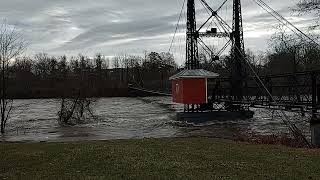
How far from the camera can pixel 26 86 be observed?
102438mm

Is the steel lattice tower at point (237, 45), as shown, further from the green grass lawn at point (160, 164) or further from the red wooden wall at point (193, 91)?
the green grass lawn at point (160, 164)

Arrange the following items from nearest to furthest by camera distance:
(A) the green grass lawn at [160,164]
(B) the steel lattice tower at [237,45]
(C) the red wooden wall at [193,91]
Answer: (A) the green grass lawn at [160,164] → (C) the red wooden wall at [193,91] → (B) the steel lattice tower at [237,45]

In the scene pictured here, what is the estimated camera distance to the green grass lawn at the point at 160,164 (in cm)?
903

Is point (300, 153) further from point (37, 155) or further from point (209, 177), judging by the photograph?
point (37, 155)

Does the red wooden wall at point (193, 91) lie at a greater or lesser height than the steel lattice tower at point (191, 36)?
lesser

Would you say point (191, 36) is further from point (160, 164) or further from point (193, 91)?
point (160, 164)

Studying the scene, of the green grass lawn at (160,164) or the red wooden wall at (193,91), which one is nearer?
the green grass lawn at (160,164)

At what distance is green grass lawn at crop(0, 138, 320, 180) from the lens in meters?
9.03

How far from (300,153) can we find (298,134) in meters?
6.84

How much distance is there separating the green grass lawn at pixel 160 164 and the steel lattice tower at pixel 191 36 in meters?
26.5

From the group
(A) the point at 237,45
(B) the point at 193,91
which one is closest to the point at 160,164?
(B) the point at 193,91

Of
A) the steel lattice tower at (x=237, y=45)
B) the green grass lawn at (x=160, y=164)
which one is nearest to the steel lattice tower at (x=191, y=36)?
the steel lattice tower at (x=237, y=45)

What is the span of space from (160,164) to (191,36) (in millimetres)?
29866

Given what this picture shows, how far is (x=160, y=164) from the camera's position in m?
10.2
